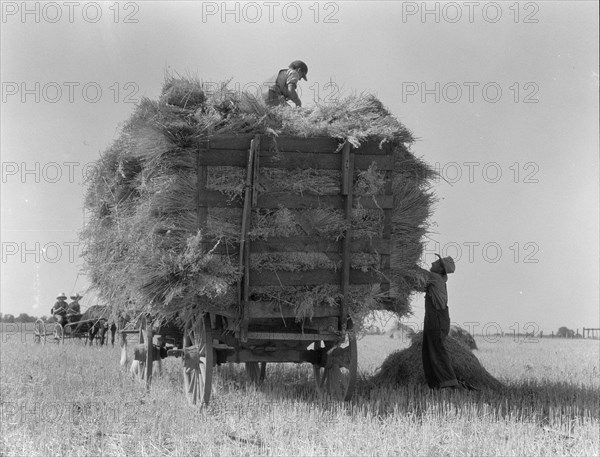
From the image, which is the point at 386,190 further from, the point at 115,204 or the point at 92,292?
the point at 92,292

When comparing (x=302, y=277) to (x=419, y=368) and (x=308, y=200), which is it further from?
(x=419, y=368)

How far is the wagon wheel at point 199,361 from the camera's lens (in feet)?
22.2

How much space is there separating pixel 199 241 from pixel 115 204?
1.83 m

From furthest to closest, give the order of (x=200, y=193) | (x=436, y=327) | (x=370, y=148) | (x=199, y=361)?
(x=436, y=327) < (x=199, y=361) < (x=370, y=148) < (x=200, y=193)

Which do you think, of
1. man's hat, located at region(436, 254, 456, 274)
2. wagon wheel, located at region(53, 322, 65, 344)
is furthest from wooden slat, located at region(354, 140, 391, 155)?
wagon wheel, located at region(53, 322, 65, 344)

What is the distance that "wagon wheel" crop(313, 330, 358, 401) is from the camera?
7090 mm

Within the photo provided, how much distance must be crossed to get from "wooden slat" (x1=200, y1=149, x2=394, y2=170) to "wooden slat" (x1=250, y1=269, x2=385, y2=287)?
992mm

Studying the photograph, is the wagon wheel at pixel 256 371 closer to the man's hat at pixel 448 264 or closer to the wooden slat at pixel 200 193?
the man's hat at pixel 448 264

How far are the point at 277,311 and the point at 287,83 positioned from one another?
3132 mm

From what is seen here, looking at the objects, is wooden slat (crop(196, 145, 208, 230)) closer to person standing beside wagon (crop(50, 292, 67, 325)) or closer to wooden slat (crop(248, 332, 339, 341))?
wooden slat (crop(248, 332, 339, 341))

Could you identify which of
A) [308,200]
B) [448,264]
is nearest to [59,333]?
[448,264]

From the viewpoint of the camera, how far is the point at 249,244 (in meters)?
6.43

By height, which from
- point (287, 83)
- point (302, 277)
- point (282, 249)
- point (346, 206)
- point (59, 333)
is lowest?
point (59, 333)

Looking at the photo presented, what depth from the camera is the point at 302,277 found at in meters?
6.62
